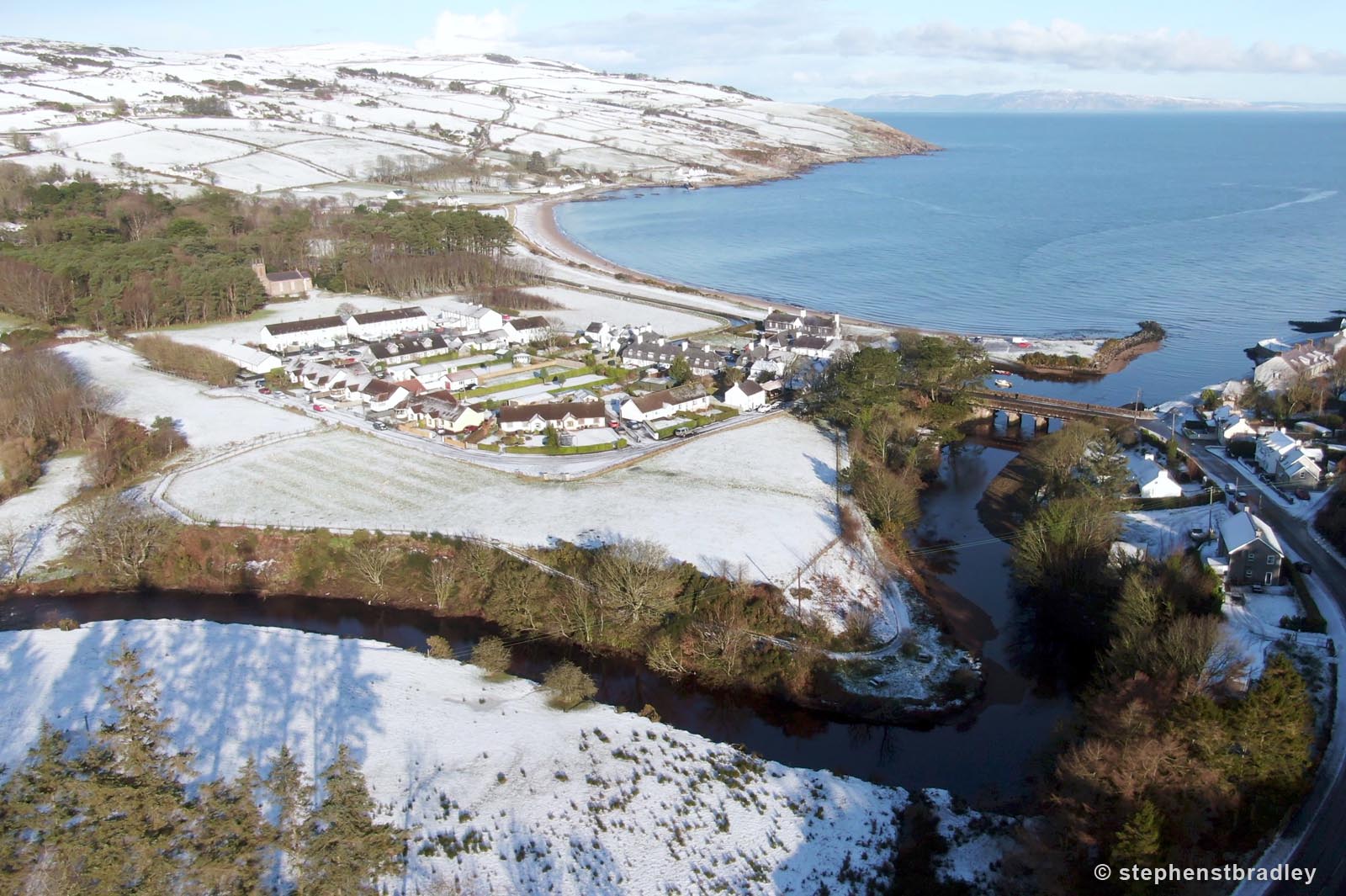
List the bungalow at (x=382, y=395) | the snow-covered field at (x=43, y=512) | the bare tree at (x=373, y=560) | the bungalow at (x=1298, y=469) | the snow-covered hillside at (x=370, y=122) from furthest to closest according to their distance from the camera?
the snow-covered hillside at (x=370, y=122) → the bungalow at (x=382, y=395) → the bungalow at (x=1298, y=469) → the snow-covered field at (x=43, y=512) → the bare tree at (x=373, y=560)

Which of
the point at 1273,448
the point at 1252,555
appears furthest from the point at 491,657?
the point at 1273,448

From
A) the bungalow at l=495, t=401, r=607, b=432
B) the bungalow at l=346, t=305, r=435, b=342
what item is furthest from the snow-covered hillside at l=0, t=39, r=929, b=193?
the bungalow at l=495, t=401, r=607, b=432

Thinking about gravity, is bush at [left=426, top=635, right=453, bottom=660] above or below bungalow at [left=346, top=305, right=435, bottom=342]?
above

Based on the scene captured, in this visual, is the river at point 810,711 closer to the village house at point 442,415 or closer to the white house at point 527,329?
the village house at point 442,415

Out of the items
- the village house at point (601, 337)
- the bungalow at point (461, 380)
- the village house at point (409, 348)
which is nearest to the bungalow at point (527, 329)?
the village house at point (601, 337)

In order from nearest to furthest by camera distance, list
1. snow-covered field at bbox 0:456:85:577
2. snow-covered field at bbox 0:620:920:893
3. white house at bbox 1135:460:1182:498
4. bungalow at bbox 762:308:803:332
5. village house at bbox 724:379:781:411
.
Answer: snow-covered field at bbox 0:620:920:893 < snow-covered field at bbox 0:456:85:577 < white house at bbox 1135:460:1182:498 < village house at bbox 724:379:781:411 < bungalow at bbox 762:308:803:332

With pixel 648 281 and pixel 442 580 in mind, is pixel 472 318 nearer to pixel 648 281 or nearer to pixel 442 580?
pixel 648 281

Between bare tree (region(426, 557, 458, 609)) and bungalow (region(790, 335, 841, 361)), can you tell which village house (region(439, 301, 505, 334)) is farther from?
bare tree (region(426, 557, 458, 609))
